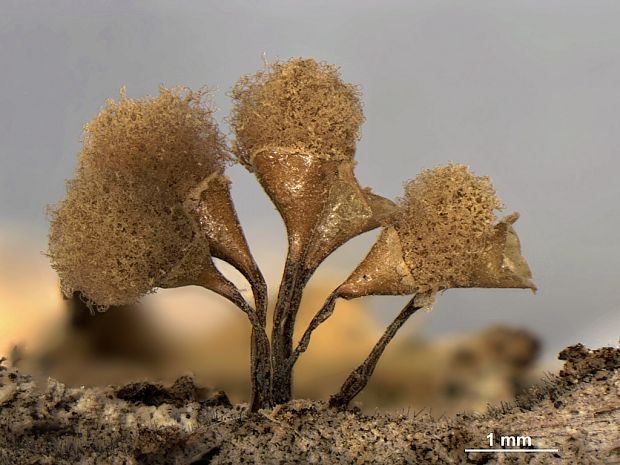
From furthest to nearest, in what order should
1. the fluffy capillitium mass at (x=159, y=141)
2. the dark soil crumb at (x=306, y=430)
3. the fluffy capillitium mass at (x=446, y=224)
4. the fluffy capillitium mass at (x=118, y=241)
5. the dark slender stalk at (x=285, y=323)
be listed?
the dark slender stalk at (x=285, y=323)
the fluffy capillitium mass at (x=159, y=141)
the fluffy capillitium mass at (x=446, y=224)
the fluffy capillitium mass at (x=118, y=241)
the dark soil crumb at (x=306, y=430)

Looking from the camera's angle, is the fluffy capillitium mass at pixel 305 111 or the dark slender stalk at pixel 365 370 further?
the dark slender stalk at pixel 365 370

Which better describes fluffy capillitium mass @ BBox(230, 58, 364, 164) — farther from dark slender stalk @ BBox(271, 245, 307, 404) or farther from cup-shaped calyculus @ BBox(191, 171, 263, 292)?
dark slender stalk @ BBox(271, 245, 307, 404)

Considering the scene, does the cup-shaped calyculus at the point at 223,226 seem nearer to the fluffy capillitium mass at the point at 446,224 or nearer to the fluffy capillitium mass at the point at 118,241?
the fluffy capillitium mass at the point at 118,241

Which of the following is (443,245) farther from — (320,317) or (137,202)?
(137,202)

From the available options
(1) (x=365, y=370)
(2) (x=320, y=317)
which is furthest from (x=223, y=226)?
(1) (x=365, y=370)

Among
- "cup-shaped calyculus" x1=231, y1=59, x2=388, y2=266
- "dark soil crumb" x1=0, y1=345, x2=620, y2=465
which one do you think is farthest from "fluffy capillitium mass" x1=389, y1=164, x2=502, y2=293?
"dark soil crumb" x1=0, y1=345, x2=620, y2=465

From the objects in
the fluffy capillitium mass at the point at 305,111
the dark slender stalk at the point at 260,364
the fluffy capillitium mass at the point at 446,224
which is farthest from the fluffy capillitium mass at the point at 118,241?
the fluffy capillitium mass at the point at 446,224

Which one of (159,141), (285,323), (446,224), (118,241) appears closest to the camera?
(118,241)
